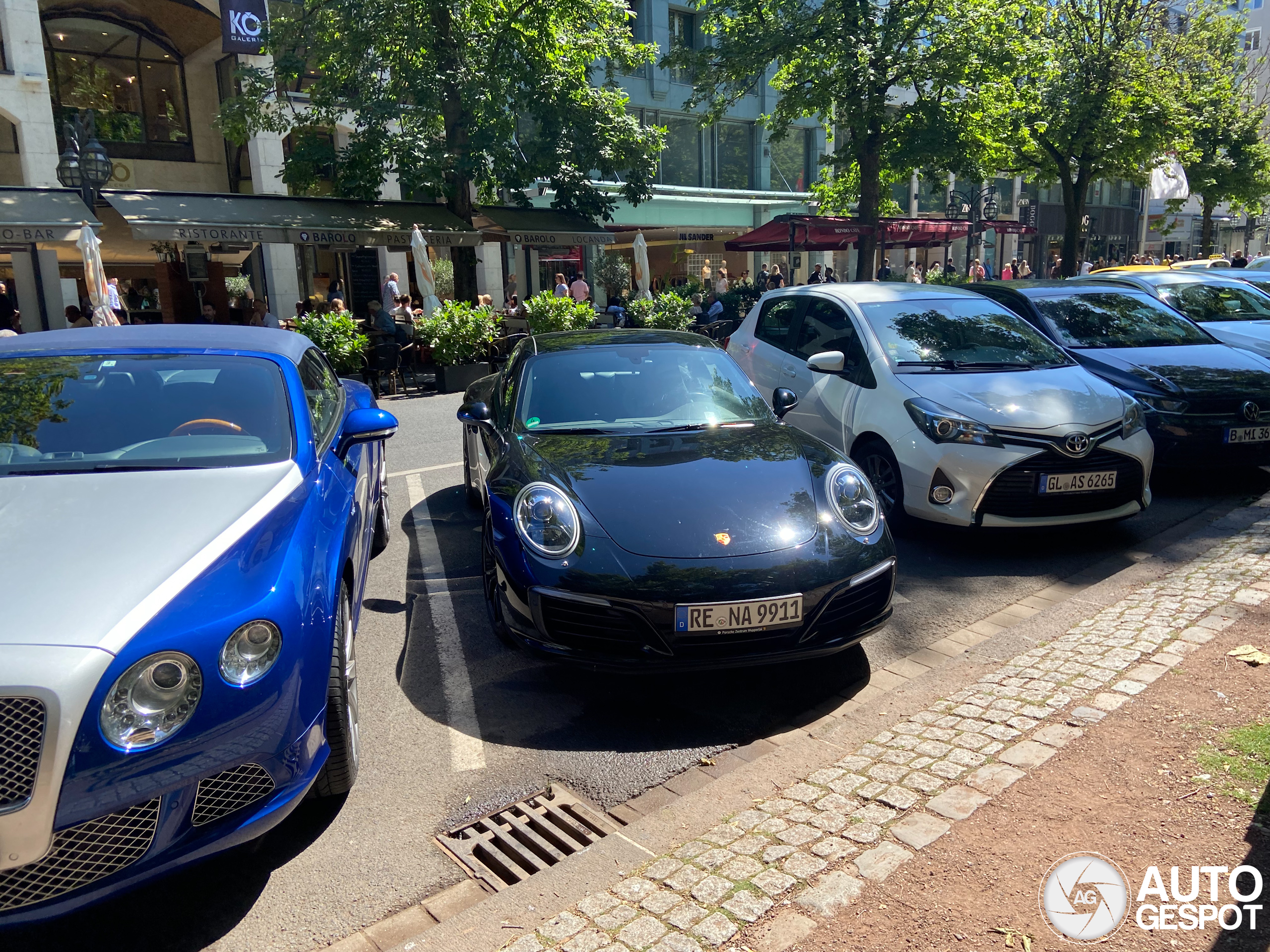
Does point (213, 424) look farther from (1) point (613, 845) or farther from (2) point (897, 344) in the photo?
(2) point (897, 344)

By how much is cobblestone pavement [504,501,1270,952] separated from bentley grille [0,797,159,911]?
3.34 feet

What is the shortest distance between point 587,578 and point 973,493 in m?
3.03

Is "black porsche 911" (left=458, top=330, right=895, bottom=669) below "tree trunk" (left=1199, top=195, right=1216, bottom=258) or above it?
below

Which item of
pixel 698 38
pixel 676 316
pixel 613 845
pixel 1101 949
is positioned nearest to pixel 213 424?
pixel 613 845

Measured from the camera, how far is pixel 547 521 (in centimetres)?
407

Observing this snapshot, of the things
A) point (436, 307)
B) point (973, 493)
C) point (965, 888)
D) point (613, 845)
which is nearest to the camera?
point (965, 888)

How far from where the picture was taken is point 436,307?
15.5 metres

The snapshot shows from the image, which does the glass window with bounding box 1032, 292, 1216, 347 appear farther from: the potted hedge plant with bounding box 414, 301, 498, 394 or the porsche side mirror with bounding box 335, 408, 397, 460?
the potted hedge plant with bounding box 414, 301, 498, 394

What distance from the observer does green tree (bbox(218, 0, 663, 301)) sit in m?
17.0

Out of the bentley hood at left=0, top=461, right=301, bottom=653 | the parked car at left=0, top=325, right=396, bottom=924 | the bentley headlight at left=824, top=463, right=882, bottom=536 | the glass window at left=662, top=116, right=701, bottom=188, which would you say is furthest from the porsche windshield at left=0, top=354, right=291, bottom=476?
the glass window at left=662, top=116, right=701, bottom=188

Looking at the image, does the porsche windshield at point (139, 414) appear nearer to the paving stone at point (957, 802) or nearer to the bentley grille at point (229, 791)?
the bentley grille at point (229, 791)

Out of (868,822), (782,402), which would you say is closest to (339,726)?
(868,822)

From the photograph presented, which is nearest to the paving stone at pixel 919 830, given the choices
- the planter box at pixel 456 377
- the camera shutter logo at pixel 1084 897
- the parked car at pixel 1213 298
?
the camera shutter logo at pixel 1084 897

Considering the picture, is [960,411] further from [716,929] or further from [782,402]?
[716,929]
